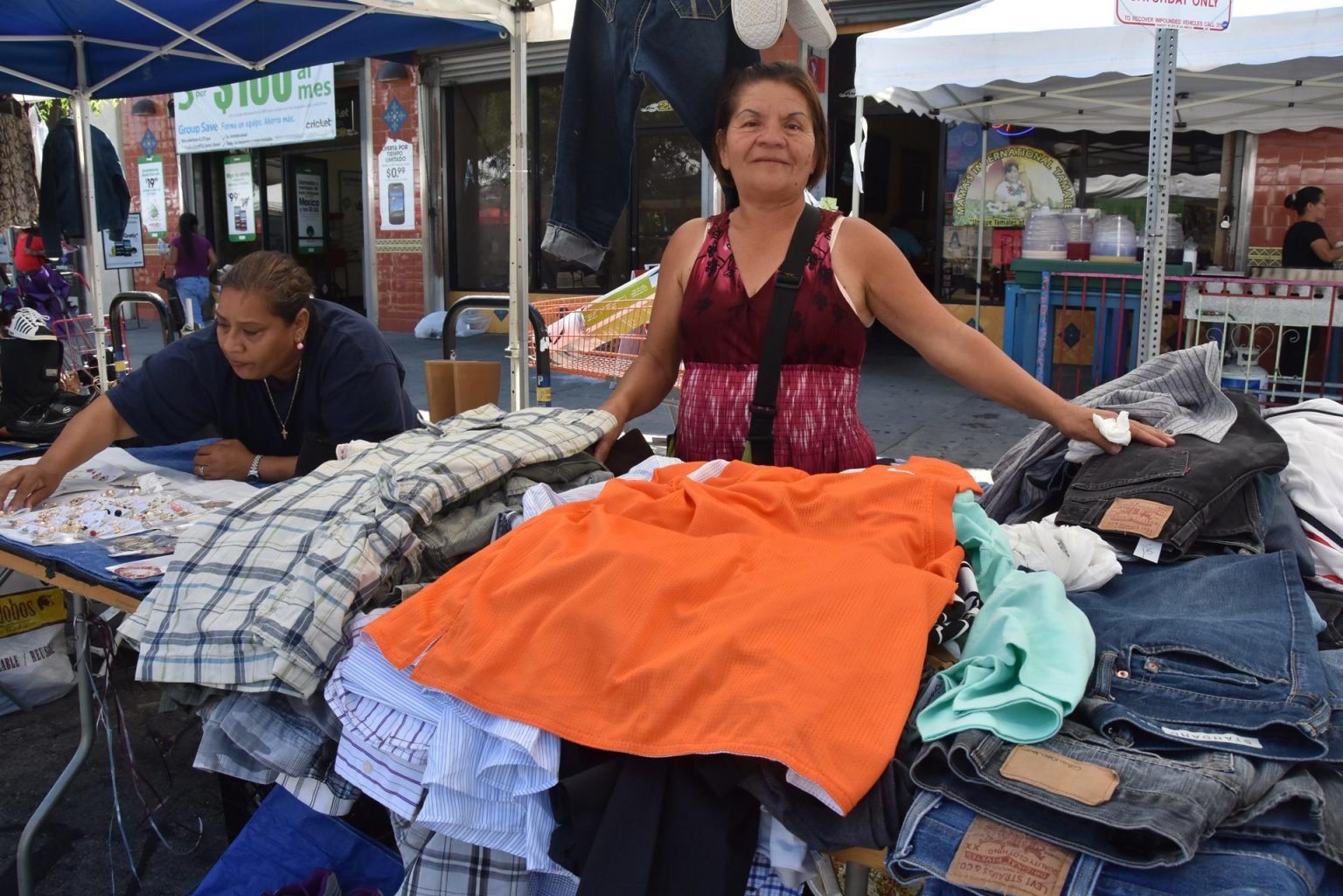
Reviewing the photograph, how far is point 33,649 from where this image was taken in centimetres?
377

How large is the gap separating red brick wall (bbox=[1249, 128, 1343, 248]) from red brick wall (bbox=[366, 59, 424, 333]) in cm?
1034

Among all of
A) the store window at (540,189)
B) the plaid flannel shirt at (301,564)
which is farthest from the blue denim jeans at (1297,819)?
the store window at (540,189)

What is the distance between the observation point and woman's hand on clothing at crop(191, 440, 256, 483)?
10.4 feet

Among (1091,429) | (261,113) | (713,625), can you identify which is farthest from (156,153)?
(713,625)

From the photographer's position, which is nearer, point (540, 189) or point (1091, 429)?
point (1091, 429)

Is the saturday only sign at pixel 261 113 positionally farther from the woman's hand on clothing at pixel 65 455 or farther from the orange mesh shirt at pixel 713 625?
the orange mesh shirt at pixel 713 625

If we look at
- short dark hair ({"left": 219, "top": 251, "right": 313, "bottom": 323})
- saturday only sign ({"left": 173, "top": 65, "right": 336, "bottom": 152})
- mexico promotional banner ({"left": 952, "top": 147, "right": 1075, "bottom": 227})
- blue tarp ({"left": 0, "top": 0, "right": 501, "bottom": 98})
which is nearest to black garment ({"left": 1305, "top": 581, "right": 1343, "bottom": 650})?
short dark hair ({"left": 219, "top": 251, "right": 313, "bottom": 323})

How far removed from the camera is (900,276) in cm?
246

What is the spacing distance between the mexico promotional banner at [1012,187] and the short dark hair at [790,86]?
8.85 meters

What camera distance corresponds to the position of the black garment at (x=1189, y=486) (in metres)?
1.86

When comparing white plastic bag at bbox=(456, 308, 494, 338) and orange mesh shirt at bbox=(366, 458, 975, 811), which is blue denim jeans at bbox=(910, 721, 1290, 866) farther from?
white plastic bag at bbox=(456, 308, 494, 338)

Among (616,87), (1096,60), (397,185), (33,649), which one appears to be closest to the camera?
(616,87)

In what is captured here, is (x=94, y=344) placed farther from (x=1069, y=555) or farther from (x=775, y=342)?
(x=1069, y=555)

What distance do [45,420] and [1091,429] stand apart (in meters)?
3.91
